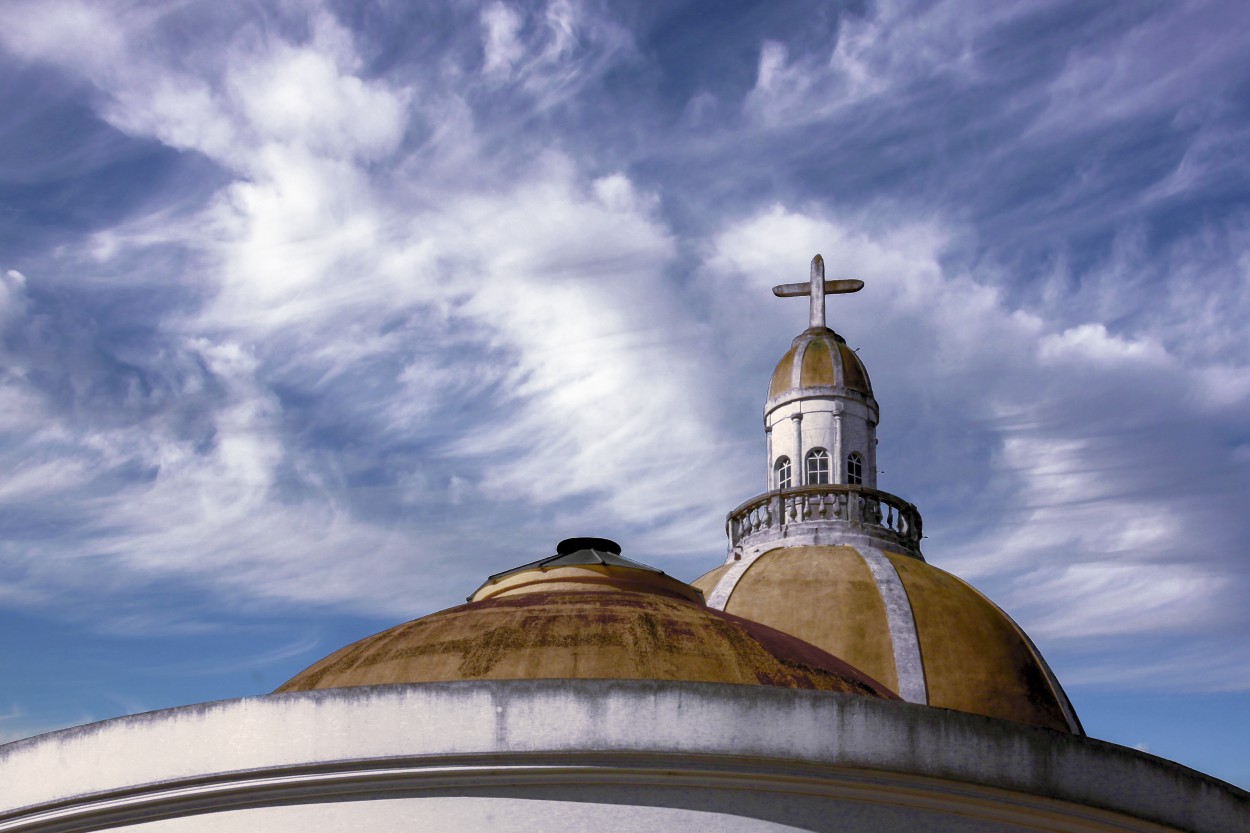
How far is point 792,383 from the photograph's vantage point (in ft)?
81.5

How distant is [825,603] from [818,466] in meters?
4.33

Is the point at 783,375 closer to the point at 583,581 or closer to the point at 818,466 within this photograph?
the point at 818,466

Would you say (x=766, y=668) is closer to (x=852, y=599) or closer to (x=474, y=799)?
(x=474, y=799)

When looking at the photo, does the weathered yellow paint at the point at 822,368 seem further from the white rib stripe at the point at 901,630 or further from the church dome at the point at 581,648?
the church dome at the point at 581,648

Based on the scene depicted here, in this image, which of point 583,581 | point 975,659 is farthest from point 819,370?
point 583,581

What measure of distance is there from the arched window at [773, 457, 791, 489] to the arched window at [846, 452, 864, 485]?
37.7 inches

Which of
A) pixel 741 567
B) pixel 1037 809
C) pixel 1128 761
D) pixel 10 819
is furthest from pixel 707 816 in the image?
pixel 741 567

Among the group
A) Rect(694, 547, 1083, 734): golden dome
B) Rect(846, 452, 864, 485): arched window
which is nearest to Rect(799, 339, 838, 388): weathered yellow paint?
Rect(846, 452, 864, 485): arched window

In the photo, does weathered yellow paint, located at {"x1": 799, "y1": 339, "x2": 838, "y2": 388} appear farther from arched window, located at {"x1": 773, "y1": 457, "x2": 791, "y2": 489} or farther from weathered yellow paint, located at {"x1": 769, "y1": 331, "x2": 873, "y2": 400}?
arched window, located at {"x1": 773, "y1": 457, "x2": 791, "y2": 489}

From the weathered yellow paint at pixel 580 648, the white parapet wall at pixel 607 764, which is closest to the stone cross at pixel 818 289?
the weathered yellow paint at pixel 580 648

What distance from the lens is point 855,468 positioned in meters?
24.5

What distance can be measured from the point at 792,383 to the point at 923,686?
698 centimetres

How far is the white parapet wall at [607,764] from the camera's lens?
1004 cm

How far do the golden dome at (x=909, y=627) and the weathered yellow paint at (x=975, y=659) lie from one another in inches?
0.5
